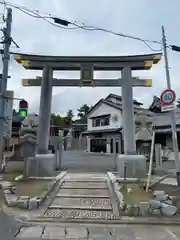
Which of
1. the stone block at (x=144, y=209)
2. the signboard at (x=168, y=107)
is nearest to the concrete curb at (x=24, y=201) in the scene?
the stone block at (x=144, y=209)

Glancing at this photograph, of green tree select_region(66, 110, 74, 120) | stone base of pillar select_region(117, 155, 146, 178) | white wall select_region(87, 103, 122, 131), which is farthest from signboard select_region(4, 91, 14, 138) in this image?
green tree select_region(66, 110, 74, 120)

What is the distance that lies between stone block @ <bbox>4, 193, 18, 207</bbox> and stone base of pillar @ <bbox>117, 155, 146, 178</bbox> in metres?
5.41

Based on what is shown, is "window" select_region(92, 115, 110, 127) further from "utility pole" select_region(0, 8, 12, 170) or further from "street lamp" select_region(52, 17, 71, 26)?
"utility pole" select_region(0, 8, 12, 170)

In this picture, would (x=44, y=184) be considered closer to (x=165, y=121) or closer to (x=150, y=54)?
(x=150, y=54)

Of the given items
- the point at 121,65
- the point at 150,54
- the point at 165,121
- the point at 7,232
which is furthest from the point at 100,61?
the point at 165,121

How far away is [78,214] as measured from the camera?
6641mm

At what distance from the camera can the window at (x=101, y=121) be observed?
38463 millimetres

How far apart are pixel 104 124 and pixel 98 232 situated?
33.6 metres

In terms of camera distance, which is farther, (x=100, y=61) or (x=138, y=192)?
(x=100, y=61)

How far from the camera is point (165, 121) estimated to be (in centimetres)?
2727

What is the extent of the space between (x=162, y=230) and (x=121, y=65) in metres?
8.79

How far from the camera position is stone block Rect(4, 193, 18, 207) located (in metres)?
7.15

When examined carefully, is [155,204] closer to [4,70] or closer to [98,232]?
[98,232]

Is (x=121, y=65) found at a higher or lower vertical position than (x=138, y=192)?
higher
